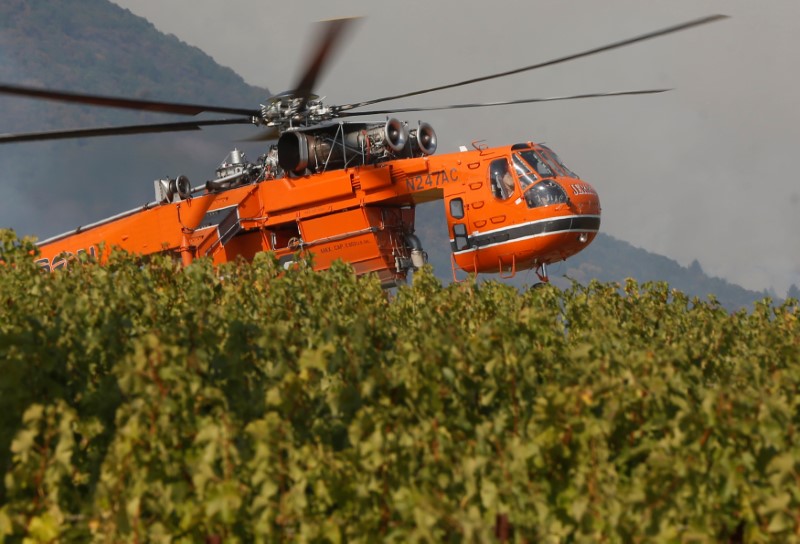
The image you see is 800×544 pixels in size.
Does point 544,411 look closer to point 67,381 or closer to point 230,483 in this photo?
point 230,483

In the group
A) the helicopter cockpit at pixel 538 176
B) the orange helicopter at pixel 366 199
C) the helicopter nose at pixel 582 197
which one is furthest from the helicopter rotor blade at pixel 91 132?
→ the helicopter nose at pixel 582 197

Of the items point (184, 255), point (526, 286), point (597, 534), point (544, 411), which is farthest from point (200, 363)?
point (184, 255)

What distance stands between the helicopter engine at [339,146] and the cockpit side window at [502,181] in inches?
83.1

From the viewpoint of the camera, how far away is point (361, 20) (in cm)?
1584

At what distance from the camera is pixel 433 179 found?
21.2 m

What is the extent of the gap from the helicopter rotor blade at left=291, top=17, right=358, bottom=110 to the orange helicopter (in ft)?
0.27

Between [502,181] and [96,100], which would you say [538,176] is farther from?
[96,100]

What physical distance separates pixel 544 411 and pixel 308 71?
12632mm

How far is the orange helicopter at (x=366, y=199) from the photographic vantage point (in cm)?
2056

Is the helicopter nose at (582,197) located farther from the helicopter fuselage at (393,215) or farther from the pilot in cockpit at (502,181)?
the pilot in cockpit at (502,181)

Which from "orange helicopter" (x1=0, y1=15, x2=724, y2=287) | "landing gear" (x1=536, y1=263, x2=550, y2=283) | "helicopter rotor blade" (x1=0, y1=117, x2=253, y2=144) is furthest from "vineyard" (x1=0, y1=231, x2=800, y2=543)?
"landing gear" (x1=536, y1=263, x2=550, y2=283)

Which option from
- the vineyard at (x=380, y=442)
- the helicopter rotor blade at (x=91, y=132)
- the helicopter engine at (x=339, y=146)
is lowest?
the vineyard at (x=380, y=442)

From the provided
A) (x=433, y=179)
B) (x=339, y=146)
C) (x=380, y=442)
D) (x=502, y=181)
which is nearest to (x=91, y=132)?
(x=339, y=146)

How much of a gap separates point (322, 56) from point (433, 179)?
449 centimetres
